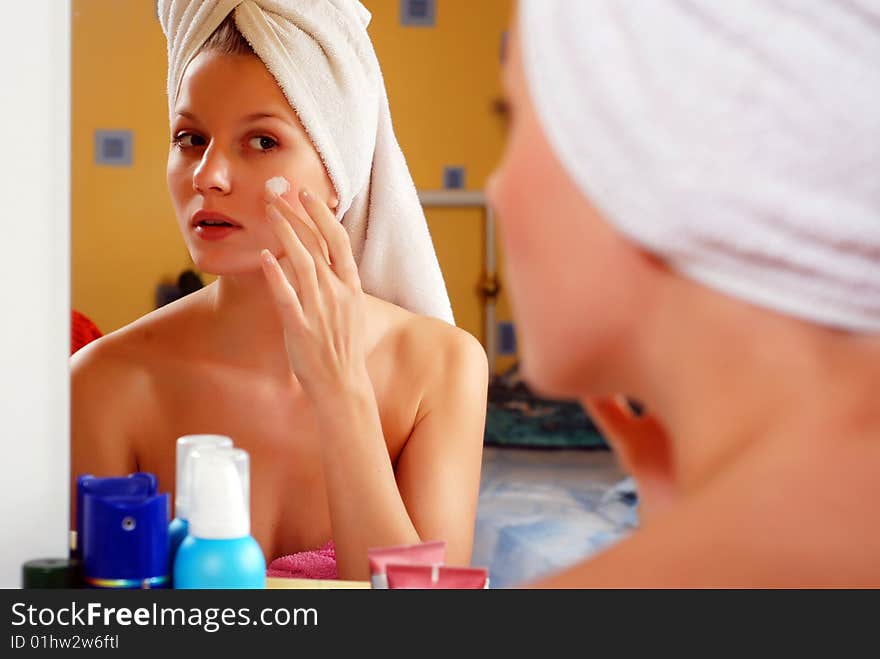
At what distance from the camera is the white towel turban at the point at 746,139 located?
31 centimetres

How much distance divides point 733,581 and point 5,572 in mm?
469

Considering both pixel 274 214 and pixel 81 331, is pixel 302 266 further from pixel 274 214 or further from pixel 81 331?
pixel 81 331

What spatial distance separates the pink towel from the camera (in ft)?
2.15

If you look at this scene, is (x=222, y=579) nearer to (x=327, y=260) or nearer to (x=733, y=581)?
(x=327, y=260)

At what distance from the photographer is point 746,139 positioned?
32 centimetres

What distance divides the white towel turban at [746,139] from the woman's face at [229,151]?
1.17 ft

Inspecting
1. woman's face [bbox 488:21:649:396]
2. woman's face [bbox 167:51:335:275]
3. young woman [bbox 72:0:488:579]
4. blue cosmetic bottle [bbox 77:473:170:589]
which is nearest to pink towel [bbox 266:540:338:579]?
young woman [bbox 72:0:488:579]

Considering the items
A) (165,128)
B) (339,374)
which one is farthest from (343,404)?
(165,128)

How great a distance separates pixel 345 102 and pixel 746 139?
1.31 ft

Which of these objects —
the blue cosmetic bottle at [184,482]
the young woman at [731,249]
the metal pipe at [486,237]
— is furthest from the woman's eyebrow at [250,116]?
the young woman at [731,249]

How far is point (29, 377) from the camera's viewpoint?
596 millimetres

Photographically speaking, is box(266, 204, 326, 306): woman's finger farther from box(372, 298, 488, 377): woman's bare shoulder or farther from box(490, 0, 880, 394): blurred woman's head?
box(490, 0, 880, 394): blurred woman's head

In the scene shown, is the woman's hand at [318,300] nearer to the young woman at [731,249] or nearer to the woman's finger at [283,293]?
the woman's finger at [283,293]

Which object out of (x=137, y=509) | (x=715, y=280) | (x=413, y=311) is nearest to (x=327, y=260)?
(x=413, y=311)
